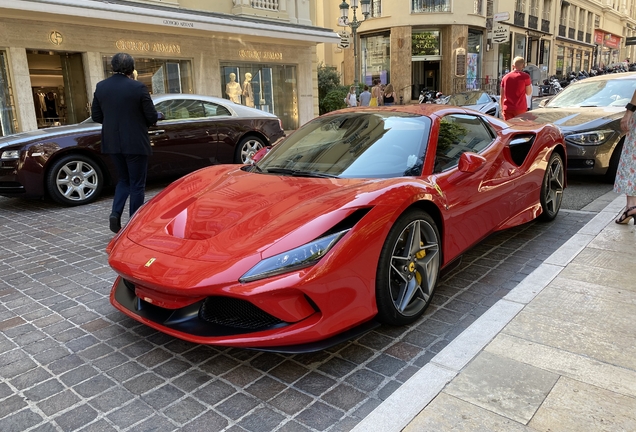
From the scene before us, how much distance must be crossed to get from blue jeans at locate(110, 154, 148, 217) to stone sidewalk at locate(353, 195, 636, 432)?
12.0 feet

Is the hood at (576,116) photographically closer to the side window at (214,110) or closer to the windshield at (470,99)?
the side window at (214,110)

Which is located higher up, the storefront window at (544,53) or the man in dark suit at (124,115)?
the storefront window at (544,53)

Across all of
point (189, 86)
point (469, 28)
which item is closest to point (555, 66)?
point (469, 28)

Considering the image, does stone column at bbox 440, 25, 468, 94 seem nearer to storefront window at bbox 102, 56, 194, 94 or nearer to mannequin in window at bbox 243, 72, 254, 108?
mannequin in window at bbox 243, 72, 254, 108

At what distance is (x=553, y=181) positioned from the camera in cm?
510

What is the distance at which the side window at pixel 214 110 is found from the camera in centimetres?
800

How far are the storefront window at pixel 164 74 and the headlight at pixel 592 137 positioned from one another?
10.9 metres

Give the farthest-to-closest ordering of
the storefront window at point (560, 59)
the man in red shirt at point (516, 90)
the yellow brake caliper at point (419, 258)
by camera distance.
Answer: the storefront window at point (560, 59) < the man in red shirt at point (516, 90) < the yellow brake caliper at point (419, 258)

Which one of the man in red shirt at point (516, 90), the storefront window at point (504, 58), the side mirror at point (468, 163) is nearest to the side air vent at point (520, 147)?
the side mirror at point (468, 163)

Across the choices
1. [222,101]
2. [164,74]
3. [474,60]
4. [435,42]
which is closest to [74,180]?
[222,101]

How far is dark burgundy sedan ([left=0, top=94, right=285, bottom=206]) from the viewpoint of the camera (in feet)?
20.3

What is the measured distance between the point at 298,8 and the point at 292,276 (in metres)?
16.6

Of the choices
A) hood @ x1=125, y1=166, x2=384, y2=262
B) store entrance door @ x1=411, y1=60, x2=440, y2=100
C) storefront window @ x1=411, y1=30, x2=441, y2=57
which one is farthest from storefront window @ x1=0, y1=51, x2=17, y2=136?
store entrance door @ x1=411, y1=60, x2=440, y2=100

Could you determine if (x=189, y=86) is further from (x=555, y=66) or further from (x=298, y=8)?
(x=555, y=66)
